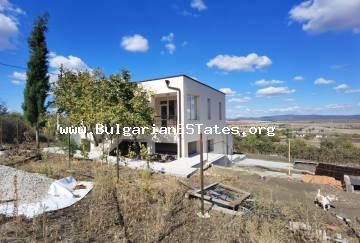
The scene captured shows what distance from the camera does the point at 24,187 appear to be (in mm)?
6438

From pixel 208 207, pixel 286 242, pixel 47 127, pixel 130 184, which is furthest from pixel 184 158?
pixel 286 242

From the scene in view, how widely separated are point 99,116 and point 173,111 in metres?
5.75

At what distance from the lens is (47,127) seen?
14.0 m

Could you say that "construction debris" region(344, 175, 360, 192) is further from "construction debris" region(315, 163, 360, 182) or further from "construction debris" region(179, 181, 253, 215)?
"construction debris" region(179, 181, 253, 215)

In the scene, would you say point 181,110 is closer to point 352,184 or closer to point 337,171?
point 352,184

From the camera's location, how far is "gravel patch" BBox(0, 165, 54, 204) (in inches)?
231

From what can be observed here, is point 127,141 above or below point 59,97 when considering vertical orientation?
below

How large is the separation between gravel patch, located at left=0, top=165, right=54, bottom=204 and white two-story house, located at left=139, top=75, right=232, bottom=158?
765cm

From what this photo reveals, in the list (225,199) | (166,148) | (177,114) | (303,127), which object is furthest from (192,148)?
(303,127)

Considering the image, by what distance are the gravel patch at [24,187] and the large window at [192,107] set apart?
8944 mm

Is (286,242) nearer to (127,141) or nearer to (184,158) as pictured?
(184,158)

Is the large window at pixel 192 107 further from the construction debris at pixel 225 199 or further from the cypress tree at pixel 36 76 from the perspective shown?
the cypress tree at pixel 36 76

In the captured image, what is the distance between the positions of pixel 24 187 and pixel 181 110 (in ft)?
28.4

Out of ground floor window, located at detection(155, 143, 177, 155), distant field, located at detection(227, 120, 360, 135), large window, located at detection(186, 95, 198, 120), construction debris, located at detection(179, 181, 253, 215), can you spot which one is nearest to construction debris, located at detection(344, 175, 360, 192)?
construction debris, located at detection(179, 181, 253, 215)
